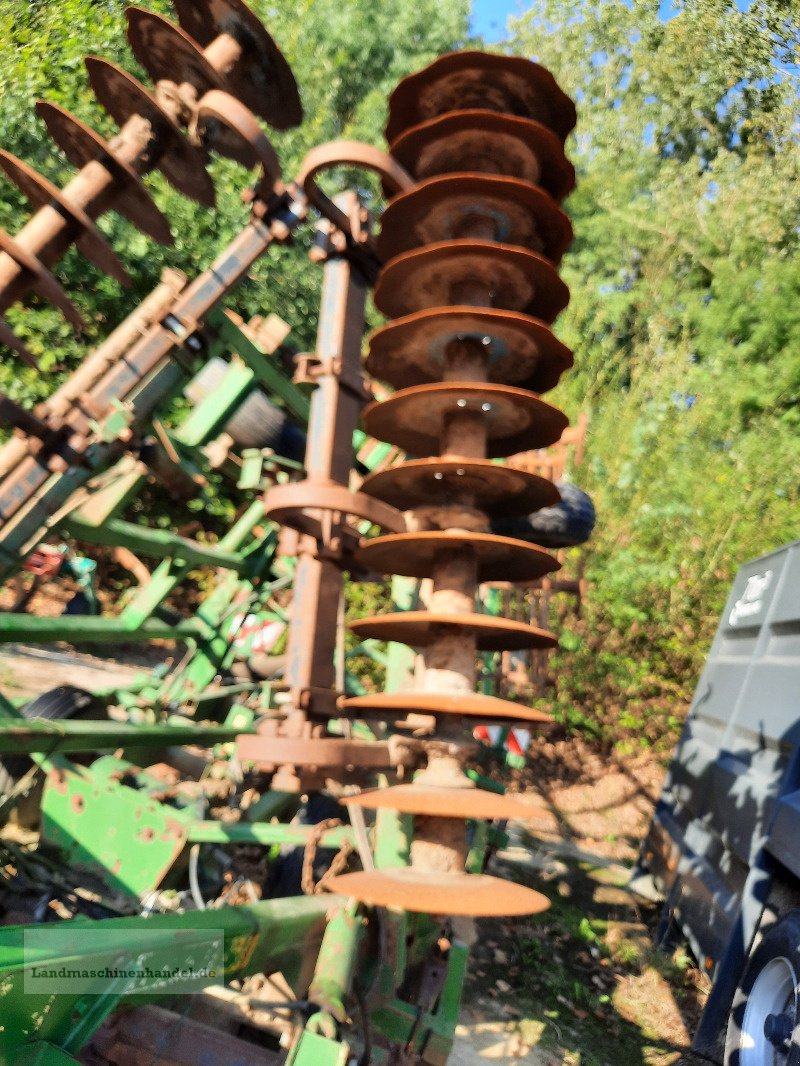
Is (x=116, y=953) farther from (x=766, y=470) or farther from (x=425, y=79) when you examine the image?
(x=766, y=470)

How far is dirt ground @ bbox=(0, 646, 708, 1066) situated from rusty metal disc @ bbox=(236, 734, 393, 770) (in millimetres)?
745

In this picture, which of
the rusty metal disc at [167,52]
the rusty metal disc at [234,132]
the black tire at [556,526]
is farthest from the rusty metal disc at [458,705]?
the rusty metal disc at [167,52]

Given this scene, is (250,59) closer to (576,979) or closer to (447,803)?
(447,803)

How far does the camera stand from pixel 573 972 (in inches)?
176

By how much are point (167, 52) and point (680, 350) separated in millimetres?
12439

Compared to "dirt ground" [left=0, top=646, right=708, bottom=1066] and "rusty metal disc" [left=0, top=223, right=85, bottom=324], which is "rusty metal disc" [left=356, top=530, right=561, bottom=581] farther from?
"rusty metal disc" [left=0, top=223, right=85, bottom=324]

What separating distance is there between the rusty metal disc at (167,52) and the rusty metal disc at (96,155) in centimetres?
39

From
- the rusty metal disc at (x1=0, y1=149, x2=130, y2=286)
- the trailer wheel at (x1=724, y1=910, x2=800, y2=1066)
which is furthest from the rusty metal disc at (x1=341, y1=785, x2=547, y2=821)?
the rusty metal disc at (x1=0, y1=149, x2=130, y2=286)

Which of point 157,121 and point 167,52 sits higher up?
point 167,52

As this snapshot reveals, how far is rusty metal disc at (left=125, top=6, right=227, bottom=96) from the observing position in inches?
93.9

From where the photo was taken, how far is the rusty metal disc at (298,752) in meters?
2.19
